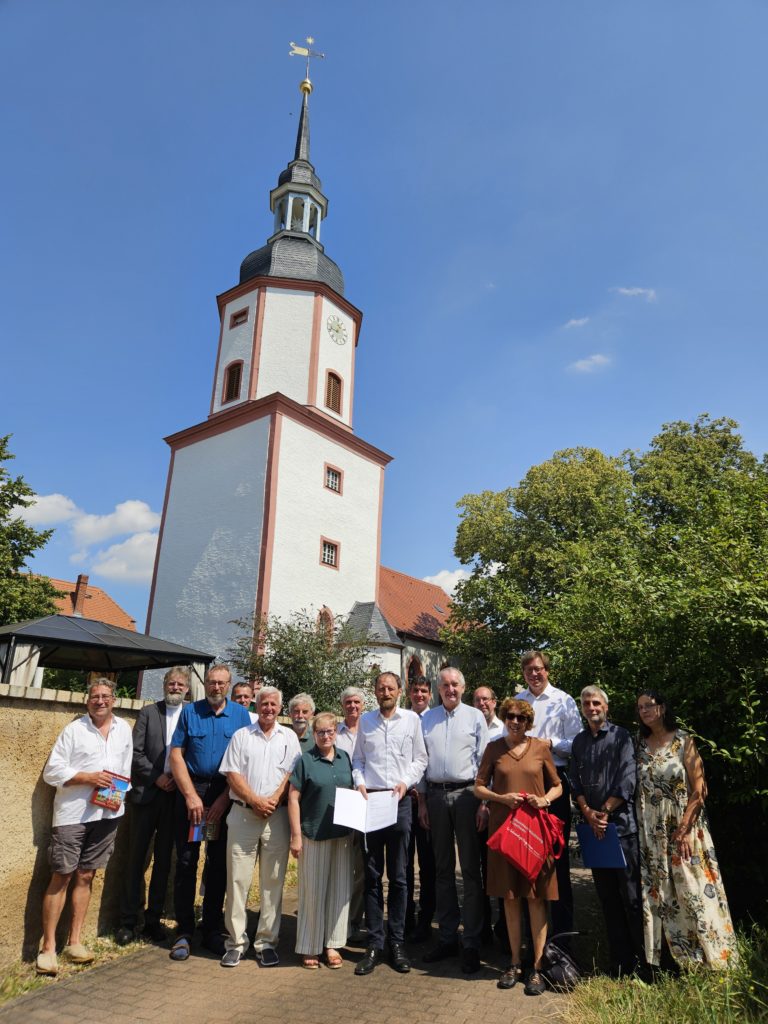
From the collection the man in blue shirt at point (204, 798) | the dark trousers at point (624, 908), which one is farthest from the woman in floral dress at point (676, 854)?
the man in blue shirt at point (204, 798)

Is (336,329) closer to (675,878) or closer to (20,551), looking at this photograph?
(20,551)

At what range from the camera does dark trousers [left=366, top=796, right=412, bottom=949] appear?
4941mm

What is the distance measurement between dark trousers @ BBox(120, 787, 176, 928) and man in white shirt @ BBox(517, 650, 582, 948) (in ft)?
9.46

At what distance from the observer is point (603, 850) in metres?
4.54

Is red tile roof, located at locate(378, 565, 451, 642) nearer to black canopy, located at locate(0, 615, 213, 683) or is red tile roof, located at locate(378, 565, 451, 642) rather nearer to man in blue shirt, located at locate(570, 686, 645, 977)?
black canopy, located at locate(0, 615, 213, 683)

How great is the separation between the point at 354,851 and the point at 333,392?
2015 centimetres

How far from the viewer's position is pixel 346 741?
577cm

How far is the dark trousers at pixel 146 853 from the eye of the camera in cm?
531

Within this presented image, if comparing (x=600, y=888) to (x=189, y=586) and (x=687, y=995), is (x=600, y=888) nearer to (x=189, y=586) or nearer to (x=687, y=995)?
(x=687, y=995)

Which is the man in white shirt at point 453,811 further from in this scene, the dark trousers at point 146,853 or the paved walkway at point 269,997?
the dark trousers at point 146,853

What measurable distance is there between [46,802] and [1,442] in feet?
64.6

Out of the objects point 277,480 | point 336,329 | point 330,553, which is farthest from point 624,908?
point 336,329

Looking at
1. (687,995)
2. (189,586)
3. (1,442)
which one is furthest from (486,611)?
(687,995)

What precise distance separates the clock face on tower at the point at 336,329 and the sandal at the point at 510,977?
21861mm
